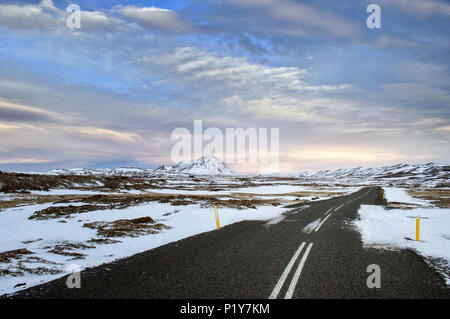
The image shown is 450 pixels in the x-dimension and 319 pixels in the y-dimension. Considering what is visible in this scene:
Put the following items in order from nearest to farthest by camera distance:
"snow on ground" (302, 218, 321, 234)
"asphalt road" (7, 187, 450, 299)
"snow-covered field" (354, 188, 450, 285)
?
"asphalt road" (7, 187, 450, 299) → "snow-covered field" (354, 188, 450, 285) → "snow on ground" (302, 218, 321, 234)

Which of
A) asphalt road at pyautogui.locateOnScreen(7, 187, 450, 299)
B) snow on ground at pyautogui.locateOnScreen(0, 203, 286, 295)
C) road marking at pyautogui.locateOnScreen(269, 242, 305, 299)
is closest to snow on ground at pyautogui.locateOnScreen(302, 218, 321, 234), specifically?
asphalt road at pyautogui.locateOnScreen(7, 187, 450, 299)

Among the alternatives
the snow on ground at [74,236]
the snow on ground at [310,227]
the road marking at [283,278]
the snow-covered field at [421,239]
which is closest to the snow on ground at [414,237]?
the snow-covered field at [421,239]

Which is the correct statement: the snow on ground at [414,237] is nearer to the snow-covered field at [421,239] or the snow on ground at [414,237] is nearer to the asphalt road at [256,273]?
the snow-covered field at [421,239]

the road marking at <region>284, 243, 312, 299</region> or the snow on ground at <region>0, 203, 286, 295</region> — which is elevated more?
the road marking at <region>284, 243, 312, 299</region>

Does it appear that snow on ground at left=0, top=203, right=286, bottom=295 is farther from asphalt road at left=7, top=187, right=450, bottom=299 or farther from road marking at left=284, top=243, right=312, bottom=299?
road marking at left=284, top=243, right=312, bottom=299

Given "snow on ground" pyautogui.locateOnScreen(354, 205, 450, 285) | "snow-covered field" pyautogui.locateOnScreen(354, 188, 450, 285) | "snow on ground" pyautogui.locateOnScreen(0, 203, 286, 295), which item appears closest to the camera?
"snow on ground" pyautogui.locateOnScreen(0, 203, 286, 295)

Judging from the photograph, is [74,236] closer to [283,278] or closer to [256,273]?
[256,273]

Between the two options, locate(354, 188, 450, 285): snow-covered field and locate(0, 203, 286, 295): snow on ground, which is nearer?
locate(0, 203, 286, 295): snow on ground

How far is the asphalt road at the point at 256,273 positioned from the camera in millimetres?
5895

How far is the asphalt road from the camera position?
5.89 meters

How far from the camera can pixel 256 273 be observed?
23.3ft

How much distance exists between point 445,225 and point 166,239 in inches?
688

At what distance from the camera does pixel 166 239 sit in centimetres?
1222
